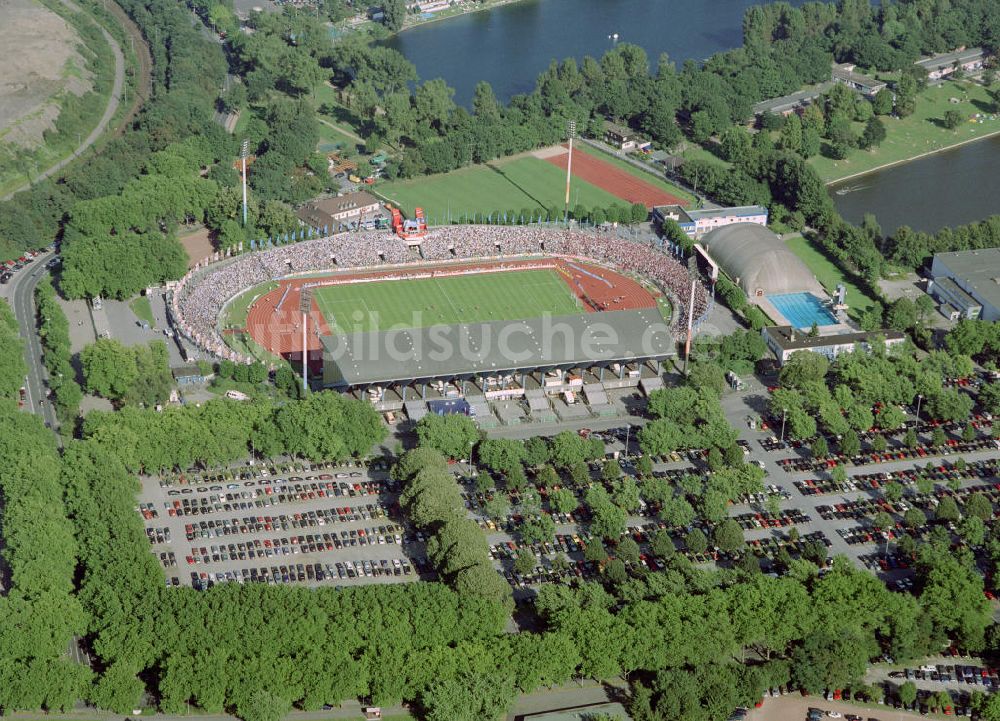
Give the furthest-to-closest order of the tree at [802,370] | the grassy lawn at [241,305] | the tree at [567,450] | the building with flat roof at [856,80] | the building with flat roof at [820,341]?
the building with flat roof at [856,80]
the grassy lawn at [241,305]
the building with flat roof at [820,341]
the tree at [802,370]
the tree at [567,450]

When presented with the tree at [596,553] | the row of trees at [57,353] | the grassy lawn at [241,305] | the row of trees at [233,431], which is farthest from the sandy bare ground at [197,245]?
the tree at [596,553]

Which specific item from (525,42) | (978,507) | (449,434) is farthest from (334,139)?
(978,507)

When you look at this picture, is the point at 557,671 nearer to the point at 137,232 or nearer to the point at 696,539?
the point at 696,539

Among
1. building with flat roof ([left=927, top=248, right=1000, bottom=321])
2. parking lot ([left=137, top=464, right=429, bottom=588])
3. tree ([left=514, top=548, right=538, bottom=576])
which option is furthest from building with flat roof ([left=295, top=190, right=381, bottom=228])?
tree ([left=514, top=548, right=538, bottom=576])

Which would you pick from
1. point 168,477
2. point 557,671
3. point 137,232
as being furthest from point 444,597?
point 137,232

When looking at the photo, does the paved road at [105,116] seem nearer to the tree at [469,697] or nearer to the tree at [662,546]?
the tree at [662,546]

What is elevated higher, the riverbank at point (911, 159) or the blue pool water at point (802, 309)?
the riverbank at point (911, 159)

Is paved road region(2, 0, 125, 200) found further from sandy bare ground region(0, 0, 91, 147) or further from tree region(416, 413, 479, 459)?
tree region(416, 413, 479, 459)
